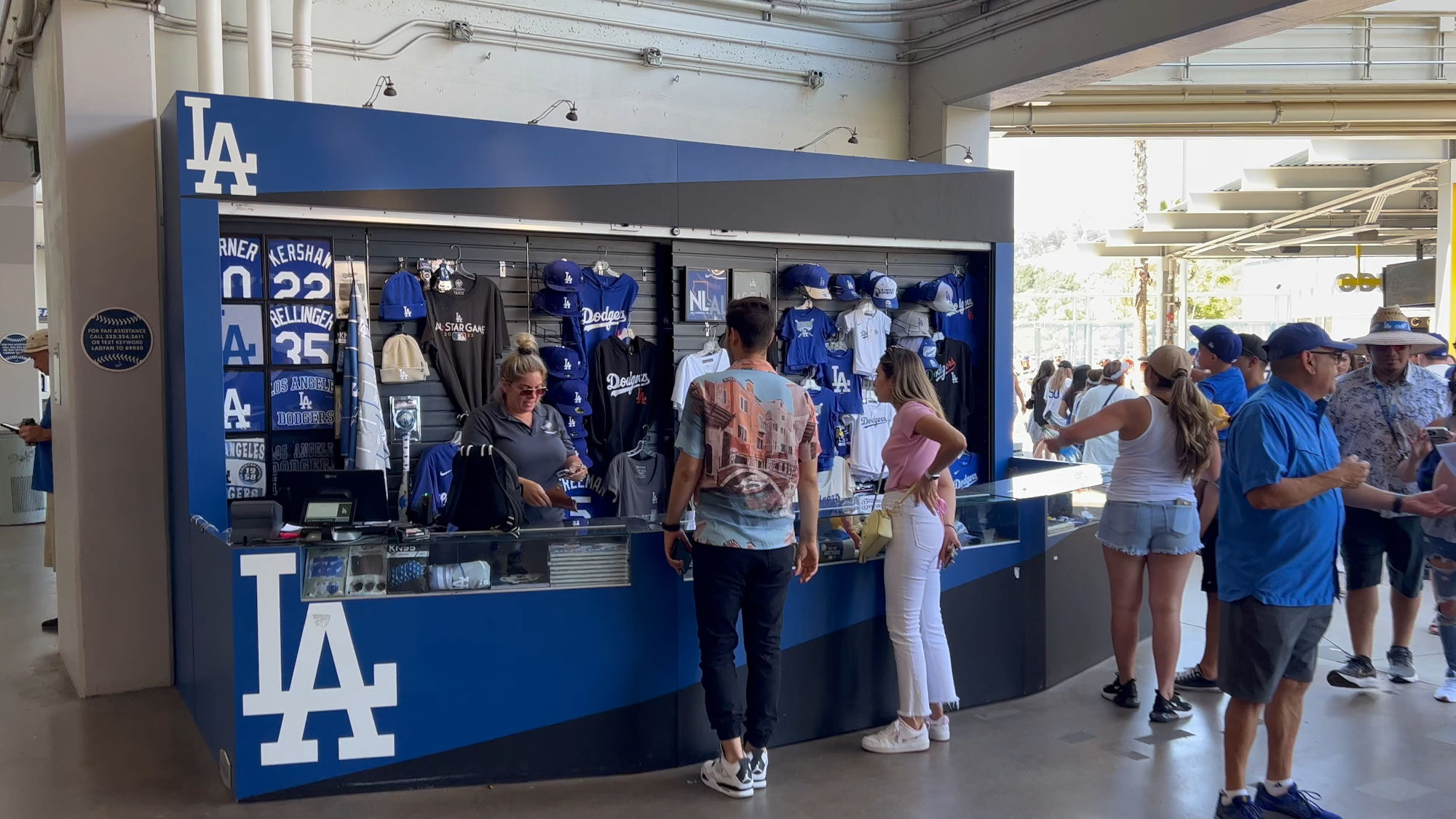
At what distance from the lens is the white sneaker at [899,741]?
422 centimetres

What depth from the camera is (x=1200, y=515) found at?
525 centimetres

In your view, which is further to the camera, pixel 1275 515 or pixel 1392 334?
pixel 1392 334

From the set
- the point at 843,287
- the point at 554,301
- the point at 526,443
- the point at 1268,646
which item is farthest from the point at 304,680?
the point at 843,287

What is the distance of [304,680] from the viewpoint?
368cm

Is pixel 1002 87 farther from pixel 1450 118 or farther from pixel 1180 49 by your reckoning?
pixel 1450 118

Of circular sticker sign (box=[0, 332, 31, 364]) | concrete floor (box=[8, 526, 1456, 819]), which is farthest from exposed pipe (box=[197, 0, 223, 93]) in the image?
circular sticker sign (box=[0, 332, 31, 364])

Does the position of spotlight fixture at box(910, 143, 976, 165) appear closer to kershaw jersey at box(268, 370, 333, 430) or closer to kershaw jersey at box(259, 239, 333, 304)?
kershaw jersey at box(259, 239, 333, 304)

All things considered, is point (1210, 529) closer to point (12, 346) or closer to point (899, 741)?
point (899, 741)

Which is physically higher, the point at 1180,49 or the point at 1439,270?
the point at 1180,49

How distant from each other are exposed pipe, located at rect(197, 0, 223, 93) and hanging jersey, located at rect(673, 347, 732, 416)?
111 inches

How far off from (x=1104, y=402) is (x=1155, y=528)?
2313 millimetres

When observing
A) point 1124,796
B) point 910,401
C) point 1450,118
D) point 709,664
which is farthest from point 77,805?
point 1450,118

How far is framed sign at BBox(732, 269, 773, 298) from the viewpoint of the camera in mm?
6621

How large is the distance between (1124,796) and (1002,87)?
194 inches
